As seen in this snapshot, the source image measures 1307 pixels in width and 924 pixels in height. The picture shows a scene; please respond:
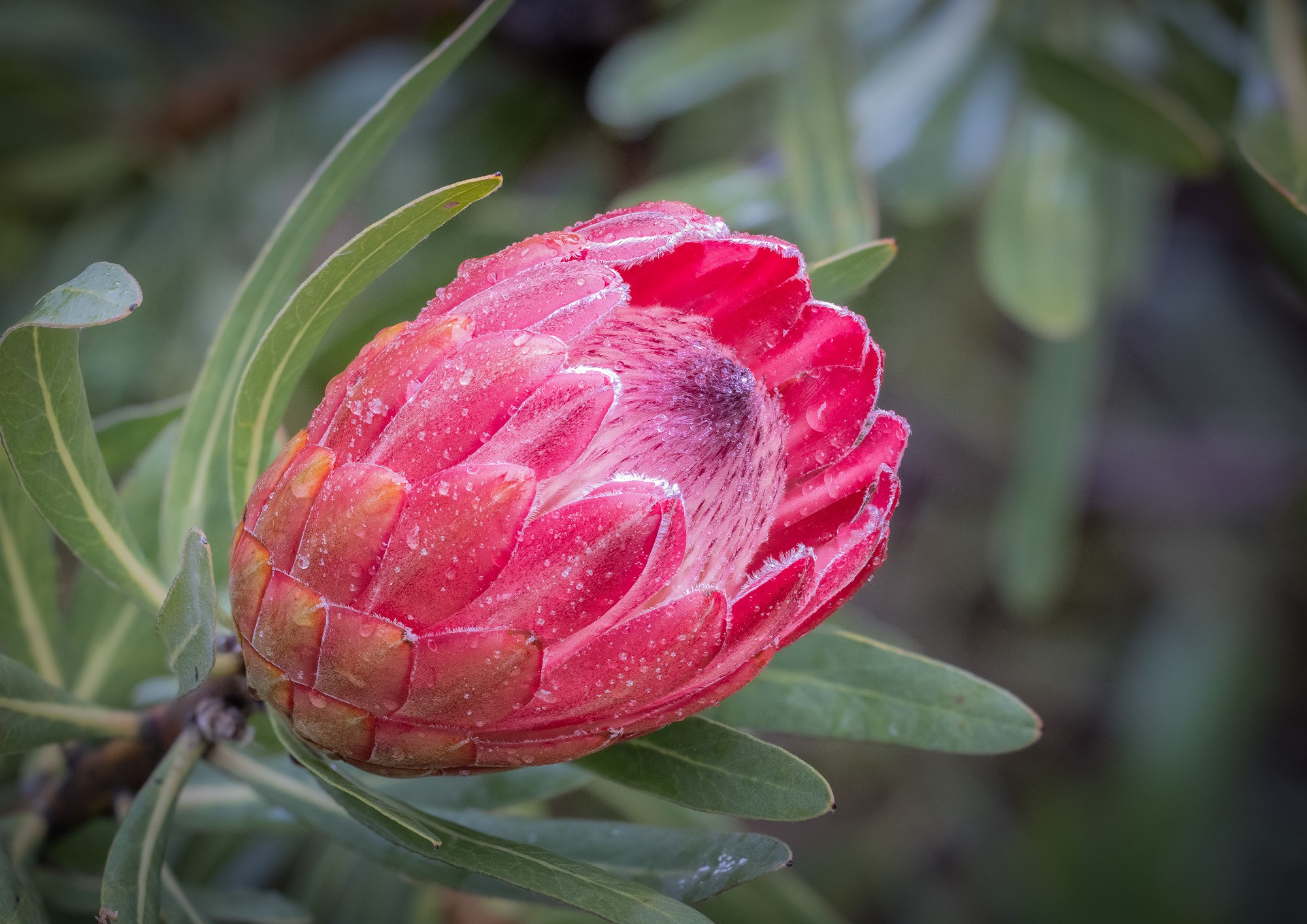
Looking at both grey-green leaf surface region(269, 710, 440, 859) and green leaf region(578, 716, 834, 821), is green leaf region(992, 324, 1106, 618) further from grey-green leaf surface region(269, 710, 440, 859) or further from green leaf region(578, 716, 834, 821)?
grey-green leaf surface region(269, 710, 440, 859)

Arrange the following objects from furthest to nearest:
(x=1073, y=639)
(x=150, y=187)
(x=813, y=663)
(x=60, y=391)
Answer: (x=1073, y=639)
(x=150, y=187)
(x=813, y=663)
(x=60, y=391)

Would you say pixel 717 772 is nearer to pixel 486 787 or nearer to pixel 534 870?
Answer: pixel 534 870

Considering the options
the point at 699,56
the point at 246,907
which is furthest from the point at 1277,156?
the point at 246,907

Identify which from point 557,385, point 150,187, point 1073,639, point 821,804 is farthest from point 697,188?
point 1073,639

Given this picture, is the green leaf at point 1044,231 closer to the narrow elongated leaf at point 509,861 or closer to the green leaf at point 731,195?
the green leaf at point 731,195

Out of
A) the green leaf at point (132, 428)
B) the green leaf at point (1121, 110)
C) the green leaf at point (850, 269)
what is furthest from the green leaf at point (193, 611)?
Answer: the green leaf at point (1121, 110)

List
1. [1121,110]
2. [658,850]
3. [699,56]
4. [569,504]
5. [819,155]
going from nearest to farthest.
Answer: [569,504] < [658,850] < [819,155] < [1121,110] < [699,56]

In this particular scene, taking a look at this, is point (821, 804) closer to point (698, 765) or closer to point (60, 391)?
point (698, 765)
